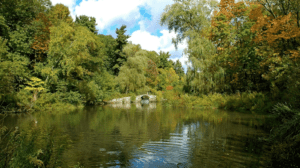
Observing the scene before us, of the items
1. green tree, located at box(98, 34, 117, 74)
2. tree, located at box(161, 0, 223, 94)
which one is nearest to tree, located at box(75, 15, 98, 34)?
green tree, located at box(98, 34, 117, 74)

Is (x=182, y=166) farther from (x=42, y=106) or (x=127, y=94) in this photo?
(x=127, y=94)

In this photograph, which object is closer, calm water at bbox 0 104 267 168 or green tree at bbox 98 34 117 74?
calm water at bbox 0 104 267 168

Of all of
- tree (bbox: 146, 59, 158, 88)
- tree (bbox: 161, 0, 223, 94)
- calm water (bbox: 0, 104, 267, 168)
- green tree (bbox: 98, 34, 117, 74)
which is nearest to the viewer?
calm water (bbox: 0, 104, 267, 168)

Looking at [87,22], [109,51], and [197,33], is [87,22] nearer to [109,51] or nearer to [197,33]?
[109,51]

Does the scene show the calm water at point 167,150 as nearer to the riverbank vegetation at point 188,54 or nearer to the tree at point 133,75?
the riverbank vegetation at point 188,54

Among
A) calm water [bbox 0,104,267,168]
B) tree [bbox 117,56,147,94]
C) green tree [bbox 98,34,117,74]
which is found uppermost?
green tree [bbox 98,34,117,74]

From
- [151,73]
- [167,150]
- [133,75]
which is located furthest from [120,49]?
[167,150]

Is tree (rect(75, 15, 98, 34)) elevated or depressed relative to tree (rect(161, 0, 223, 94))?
elevated

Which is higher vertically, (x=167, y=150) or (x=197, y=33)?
(x=197, y=33)

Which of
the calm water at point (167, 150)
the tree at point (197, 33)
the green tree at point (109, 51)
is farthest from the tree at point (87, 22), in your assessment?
the calm water at point (167, 150)

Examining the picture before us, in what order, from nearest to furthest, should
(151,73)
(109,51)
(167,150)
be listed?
(167,150) < (151,73) < (109,51)

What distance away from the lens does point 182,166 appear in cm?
539

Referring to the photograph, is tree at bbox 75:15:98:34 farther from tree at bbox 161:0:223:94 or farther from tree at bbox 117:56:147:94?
tree at bbox 161:0:223:94

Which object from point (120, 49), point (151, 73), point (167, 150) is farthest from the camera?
point (151, 73)
